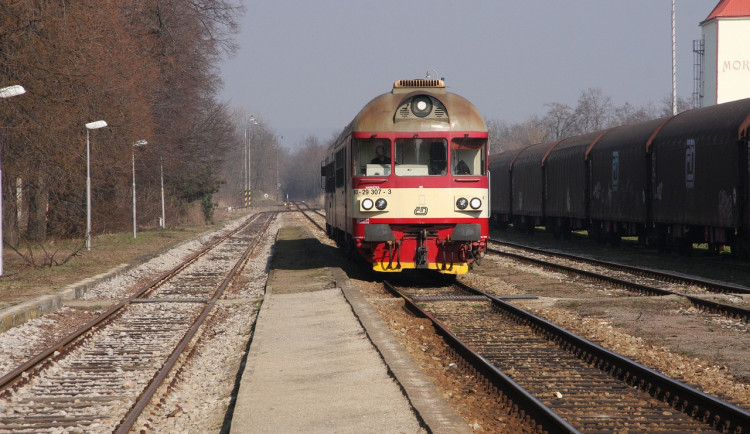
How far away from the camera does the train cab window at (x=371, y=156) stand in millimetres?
16188

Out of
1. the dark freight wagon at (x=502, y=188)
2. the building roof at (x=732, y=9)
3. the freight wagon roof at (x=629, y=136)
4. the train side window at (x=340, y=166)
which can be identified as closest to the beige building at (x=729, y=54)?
the building roof at (x=732, y=9)

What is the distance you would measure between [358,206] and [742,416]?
404 inches

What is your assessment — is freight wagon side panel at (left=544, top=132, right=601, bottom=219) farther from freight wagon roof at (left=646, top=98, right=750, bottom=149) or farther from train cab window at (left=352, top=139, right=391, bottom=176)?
train cab window at (left=352, top=139, right=391, bottom=176)

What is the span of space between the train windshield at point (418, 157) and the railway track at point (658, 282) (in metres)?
4.02

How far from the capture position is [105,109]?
29125 mm

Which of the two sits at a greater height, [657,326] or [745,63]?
[745,63]

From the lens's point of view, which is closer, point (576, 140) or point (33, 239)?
point (33, 239)

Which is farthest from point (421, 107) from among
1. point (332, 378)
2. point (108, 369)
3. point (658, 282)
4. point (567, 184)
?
point (567, 184)

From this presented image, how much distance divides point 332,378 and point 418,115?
8635 mm

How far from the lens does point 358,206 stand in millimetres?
15992

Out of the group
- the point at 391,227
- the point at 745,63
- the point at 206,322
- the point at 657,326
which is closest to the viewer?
the point at 657,326

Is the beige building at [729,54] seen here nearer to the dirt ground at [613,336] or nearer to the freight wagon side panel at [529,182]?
the freight wagon side panel at [529,182]

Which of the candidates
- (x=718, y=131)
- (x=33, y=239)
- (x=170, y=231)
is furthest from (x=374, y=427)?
(x=170, y=231)

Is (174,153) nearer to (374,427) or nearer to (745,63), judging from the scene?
(374,427)
